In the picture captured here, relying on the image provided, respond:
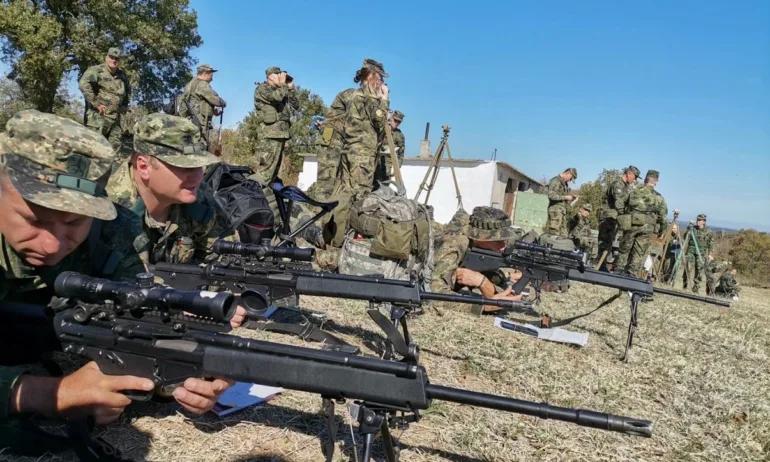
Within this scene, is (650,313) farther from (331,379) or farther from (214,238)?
(331,379)

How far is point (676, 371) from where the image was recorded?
18.1ft

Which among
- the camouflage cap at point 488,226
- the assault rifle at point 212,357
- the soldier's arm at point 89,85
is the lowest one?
the assault rifle at point 212,357

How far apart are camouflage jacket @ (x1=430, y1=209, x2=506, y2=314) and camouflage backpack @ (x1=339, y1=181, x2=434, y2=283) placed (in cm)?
21

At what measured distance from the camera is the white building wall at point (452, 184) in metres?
24.6

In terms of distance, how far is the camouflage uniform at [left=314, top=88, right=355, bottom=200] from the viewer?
9.31 m

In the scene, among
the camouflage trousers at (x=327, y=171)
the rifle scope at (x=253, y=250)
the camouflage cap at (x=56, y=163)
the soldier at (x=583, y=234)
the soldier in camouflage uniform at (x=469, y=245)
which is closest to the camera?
the camouflage cap at (x=56, y=163)

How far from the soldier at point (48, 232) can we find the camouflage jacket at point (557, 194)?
13.1 m

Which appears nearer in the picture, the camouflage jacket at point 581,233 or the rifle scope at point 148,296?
the rifle scope at point 148,296

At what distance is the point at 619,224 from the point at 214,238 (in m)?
12.0

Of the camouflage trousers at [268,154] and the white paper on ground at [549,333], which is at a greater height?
the camouflage trousers at [268,154]

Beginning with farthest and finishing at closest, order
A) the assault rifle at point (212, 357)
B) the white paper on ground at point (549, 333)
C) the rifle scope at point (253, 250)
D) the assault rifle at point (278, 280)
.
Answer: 1. the white paper on ground at point (549, 333)
2. the rifle scope at point (253, 250)
3. the assault rifle at point (278, 280)
4. the assault rifle at point (212, 357)

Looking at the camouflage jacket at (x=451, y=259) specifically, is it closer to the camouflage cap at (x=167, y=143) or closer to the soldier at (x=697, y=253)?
the camouflage cap at (x=167, y=143)

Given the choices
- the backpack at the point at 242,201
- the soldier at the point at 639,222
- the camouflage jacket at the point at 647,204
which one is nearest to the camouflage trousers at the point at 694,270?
the soldier at the point at 639,222

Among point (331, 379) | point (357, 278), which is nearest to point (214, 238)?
point (357, 278)
